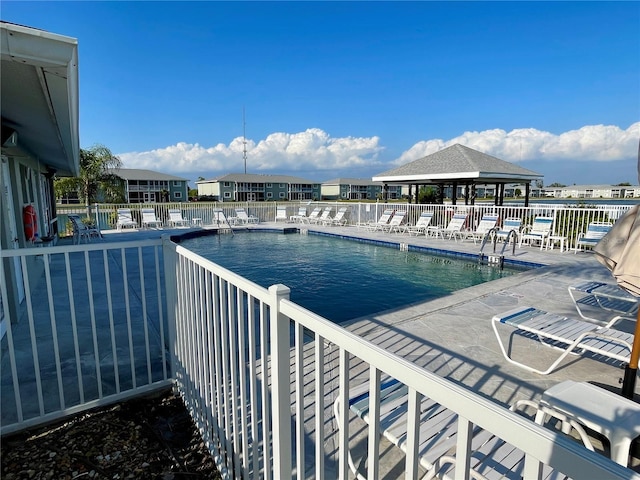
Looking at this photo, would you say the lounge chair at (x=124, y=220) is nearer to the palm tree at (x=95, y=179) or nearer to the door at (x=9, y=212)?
the palm tree at (x=95, y=179)

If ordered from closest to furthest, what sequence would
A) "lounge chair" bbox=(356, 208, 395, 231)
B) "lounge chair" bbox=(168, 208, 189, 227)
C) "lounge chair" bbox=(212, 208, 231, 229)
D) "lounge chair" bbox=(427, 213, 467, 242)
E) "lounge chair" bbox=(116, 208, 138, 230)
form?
"lounge chair" bbox=(427, 213, 467, 242) < "lounge chair" bbox=(356, 208, 395, 231) < "lounge chair" bbox=(116, 208, 138, 230) < "lounge chair" bbox=(168, 208, 189, 227) < "lounge chair" bbox=(212, 208, 231, 229)

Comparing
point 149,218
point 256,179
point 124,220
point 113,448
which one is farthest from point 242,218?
point 256,179

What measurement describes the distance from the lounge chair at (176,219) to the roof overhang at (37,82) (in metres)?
11.8

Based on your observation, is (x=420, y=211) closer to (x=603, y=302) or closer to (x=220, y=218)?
(x=220, y=218)

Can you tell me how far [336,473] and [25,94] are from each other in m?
3.73

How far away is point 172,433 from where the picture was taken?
2475mm

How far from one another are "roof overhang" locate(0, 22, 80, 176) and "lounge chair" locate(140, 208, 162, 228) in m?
11.5

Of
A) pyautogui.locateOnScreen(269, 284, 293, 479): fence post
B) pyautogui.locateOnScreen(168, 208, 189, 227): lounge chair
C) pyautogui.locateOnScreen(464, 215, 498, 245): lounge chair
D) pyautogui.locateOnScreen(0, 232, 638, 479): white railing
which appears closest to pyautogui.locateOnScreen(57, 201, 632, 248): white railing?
pyautogui.locateOnScreen(464, 215, 498, 245): lounge chair

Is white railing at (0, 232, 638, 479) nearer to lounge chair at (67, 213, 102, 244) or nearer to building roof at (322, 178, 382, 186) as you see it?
lounge chair at (67, 213, 102, 244)

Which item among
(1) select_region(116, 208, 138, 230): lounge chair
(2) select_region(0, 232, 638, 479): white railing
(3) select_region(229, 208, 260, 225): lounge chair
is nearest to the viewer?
(2) select_region(0, 232, 638, 479): white railing

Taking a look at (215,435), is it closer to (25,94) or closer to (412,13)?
(25,94)

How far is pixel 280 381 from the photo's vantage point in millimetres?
1372

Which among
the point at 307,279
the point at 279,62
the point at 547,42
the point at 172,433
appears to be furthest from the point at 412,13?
the point at 172,433

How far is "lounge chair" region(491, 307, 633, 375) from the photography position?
9.61 feet
